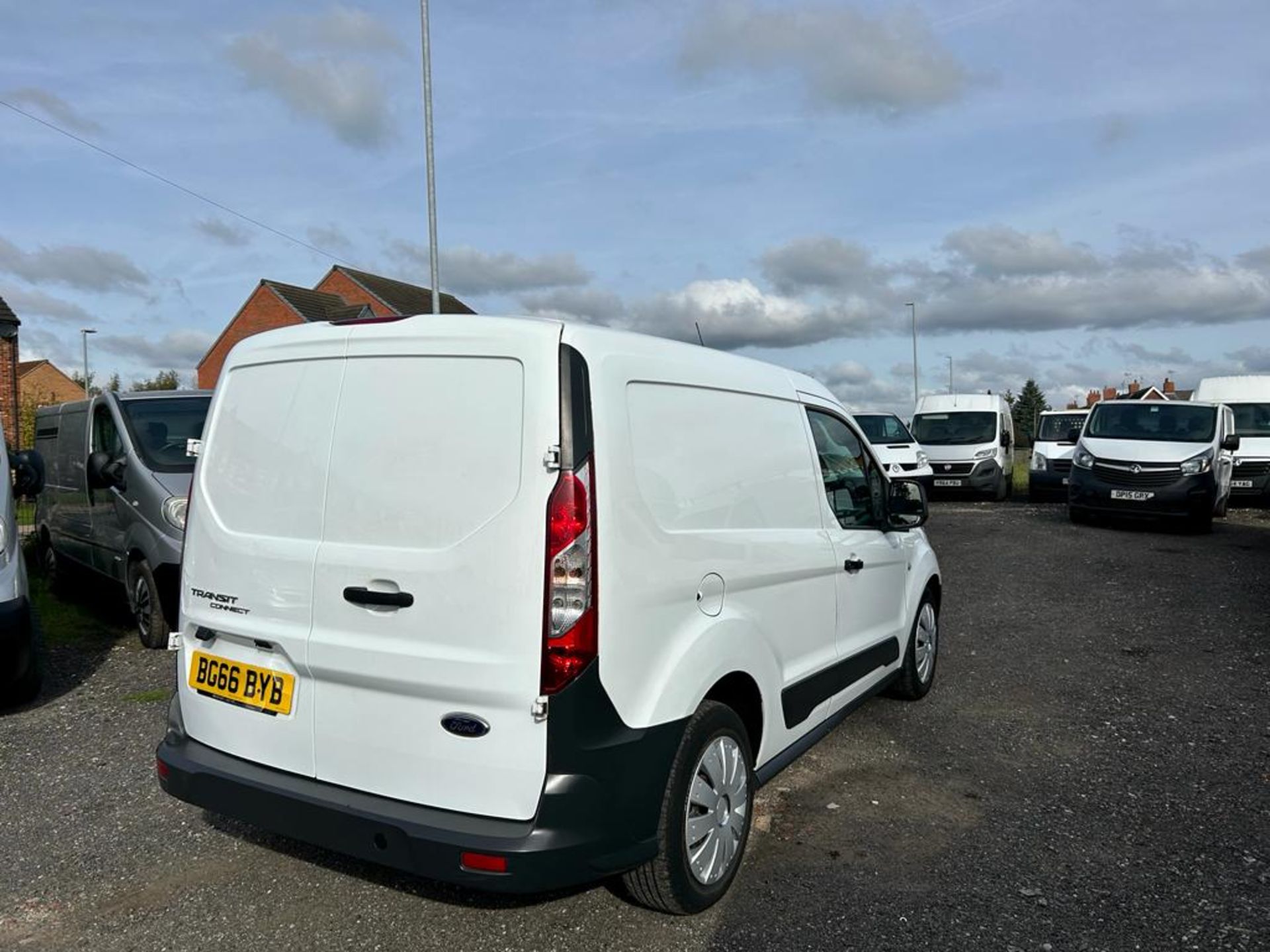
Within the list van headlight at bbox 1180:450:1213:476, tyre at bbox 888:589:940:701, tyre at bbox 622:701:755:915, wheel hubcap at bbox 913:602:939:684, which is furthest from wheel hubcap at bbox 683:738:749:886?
van headlight at bbox 1180:450:1213:476

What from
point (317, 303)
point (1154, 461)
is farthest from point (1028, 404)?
point (1154, 461)

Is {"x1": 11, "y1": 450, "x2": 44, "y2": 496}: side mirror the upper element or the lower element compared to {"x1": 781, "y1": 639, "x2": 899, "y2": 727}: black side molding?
upper

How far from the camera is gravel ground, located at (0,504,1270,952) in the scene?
10.8 feet

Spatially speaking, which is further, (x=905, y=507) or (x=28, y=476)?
(x=28, y=476)

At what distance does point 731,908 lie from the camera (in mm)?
3441

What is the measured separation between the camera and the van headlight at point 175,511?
680cm

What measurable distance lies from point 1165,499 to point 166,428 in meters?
12.2

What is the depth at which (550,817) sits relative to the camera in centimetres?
279

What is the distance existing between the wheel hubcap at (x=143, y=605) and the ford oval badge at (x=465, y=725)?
207 inches

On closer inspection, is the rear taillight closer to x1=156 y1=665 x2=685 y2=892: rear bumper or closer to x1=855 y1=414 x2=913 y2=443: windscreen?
x1=156 y1=665 x2=685 y2=892: rear bumper

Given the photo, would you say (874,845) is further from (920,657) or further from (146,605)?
(146,605)

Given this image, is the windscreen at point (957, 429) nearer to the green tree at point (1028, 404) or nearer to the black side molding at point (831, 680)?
the black side molding at point (831, 680)

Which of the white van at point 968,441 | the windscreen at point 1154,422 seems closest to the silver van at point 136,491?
the windscreen at point 1154,422

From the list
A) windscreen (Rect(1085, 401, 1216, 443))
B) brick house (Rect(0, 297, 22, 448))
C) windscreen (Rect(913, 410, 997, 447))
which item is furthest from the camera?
brick house (Rect(0, 297, 22, 448))
